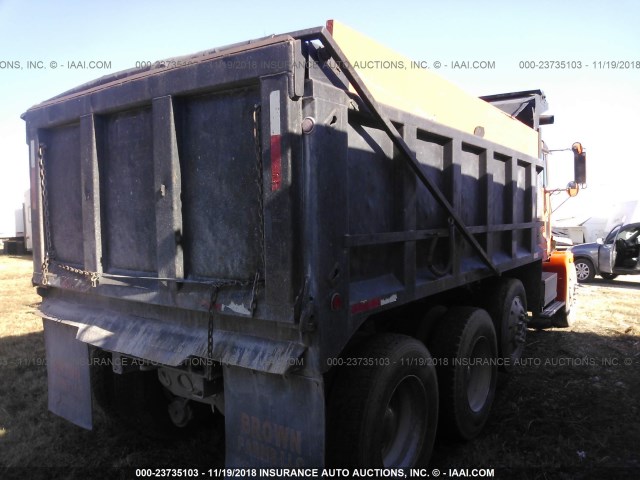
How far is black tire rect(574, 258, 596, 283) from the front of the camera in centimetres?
1363

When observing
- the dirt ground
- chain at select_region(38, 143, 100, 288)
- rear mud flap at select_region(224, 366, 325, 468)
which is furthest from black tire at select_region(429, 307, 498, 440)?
chain at select_region(38, 143, 100, 288)

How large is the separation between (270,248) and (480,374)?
2605 mm

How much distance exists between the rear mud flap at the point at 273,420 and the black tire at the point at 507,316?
2.97 metres

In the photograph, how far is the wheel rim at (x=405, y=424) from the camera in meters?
2.92

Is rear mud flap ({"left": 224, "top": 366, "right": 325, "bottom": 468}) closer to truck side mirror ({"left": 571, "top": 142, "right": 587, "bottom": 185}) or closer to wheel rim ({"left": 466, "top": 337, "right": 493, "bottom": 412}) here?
wheel rim ({"left": 466, "top": 337, "right": 493, "bottom": 412})

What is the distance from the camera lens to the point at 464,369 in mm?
3613

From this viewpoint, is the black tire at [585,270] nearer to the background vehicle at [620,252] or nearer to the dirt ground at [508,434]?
the background vehicle at [620,252]

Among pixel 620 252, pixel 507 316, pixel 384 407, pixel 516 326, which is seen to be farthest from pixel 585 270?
pixel 384 407

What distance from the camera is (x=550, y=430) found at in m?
3.93

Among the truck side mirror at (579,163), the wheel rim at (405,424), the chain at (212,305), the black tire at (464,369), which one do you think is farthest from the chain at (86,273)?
the truck side mirror at (579,163)

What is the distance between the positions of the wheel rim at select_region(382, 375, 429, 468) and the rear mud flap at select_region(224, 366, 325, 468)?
70cm

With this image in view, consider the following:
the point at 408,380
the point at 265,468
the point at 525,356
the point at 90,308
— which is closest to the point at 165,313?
the point at 90,308

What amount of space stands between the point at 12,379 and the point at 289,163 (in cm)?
446

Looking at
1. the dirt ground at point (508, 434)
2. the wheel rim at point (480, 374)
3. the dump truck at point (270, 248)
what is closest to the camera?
the dump truck at point (270, 248)
